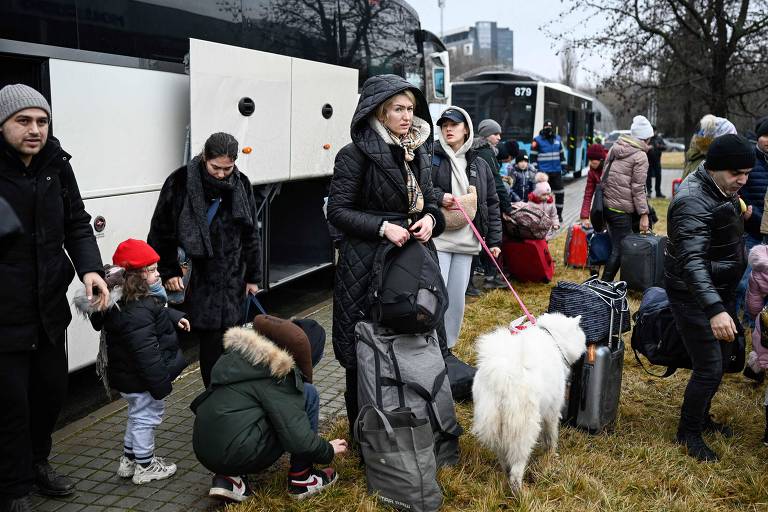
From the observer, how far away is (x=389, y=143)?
3775mm

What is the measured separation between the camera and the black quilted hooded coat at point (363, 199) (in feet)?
12.2

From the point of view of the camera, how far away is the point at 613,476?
397 cm

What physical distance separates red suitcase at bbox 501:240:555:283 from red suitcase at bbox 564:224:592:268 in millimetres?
1033

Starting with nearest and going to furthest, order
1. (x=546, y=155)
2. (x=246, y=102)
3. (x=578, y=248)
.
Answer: (x=246, y=102) < (x=578, y=248) < (x=546, y=155)

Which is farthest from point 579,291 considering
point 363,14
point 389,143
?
point 363,14

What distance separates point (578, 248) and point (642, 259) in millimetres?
1932

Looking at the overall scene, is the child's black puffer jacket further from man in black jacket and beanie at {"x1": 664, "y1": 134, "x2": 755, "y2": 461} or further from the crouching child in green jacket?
man in black jacket and beanie at {"x1": 664, "y1": 134, "x2": 755, "y2": 461}

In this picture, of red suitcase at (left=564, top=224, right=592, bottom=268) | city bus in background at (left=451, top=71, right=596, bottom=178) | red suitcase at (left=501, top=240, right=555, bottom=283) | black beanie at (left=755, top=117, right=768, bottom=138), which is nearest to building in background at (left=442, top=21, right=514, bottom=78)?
city bus in background at (left=451, top=71, right=596, bottom=178)

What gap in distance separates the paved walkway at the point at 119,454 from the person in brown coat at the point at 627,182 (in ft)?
12.9

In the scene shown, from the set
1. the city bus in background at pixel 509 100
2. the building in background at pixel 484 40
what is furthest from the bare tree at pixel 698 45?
the building in background at pixel 484 40

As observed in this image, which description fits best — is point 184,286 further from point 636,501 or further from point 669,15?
point 669,15

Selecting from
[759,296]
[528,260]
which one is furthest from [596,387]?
[528,260]

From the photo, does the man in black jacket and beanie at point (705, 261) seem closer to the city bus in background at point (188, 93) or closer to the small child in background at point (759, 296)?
the small child in background at point (759, 296)

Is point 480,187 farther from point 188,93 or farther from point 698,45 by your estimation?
point 698,45
